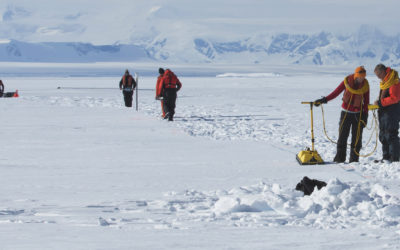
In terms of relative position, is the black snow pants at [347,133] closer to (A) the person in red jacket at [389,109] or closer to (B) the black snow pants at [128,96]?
(A) the person in red jacket at [389,109]

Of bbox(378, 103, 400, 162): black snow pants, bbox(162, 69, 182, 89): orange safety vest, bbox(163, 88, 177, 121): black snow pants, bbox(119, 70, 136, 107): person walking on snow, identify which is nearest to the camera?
bbox(378, 103, 400, 162): black snow pants

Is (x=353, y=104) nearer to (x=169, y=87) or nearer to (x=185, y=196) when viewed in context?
(x=185, y=196)

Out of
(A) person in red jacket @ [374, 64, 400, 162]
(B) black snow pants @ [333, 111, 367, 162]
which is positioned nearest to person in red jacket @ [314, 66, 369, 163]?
(B) black snow pants @ [333, 111, 367, 162]

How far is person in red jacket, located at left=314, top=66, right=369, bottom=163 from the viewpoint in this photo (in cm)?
745

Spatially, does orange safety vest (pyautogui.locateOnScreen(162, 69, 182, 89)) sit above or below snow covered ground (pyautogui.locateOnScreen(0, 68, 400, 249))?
above

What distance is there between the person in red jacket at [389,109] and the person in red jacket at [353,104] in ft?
0.64

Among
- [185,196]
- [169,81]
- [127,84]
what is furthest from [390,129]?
[127,84]

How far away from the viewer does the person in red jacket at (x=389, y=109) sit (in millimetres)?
7242

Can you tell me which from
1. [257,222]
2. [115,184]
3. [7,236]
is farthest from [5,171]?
[257,222]

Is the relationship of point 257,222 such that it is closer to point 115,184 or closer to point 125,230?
point 125,230

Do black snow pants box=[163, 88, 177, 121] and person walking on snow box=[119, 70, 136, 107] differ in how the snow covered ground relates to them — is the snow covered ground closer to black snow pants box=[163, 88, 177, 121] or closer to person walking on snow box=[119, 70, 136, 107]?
black snow pants box=[163, 88, 177, 121]

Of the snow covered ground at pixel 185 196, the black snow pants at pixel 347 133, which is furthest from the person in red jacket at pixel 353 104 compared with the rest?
the snow covered ground at pixel 185 196

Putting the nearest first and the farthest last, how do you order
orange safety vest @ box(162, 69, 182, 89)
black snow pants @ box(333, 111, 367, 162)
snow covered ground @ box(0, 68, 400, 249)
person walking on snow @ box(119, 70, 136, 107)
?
snow covered ground @ box(0, 68, 400, 249) < black snow pants @ box(333, 111, 367, 162) < orange safety vest @ box(162, 69, 182, 89) < person walking on snow @ box(119, 70, 136, 107)

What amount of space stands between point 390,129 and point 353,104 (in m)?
0.55
